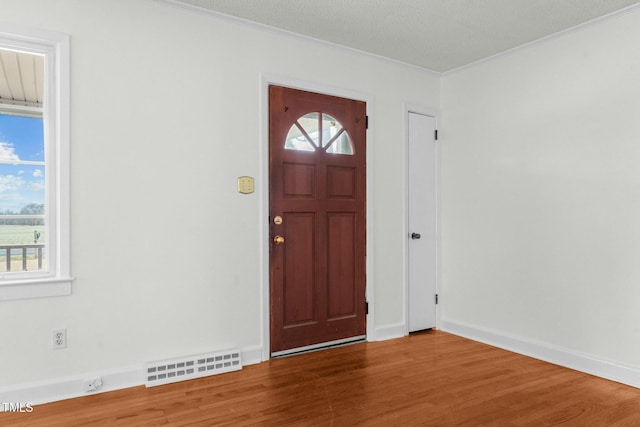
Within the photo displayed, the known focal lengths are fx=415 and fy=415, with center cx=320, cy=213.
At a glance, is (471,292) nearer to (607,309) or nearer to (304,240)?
(607,309)

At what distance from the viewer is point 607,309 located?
307 cm

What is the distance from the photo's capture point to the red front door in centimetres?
341

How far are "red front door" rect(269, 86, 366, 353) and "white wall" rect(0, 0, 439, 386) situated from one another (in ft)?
0.63

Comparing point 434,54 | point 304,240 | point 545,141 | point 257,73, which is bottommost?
point 304,240

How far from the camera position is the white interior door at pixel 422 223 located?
419 centimetres

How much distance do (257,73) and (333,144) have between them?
89 cm

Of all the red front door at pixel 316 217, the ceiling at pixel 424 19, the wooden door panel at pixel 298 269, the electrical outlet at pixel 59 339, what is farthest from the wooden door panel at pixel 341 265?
the electrical outlet at pixel 59 339

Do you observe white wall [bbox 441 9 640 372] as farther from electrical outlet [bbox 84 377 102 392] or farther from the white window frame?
the white window frame

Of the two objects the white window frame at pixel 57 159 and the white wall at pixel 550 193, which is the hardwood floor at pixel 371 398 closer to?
the white wall at pixel 550 193

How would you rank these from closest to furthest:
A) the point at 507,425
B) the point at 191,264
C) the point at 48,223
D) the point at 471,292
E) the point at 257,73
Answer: the point at 507,425 → the point at 48,223 → the point at 191,264 → the point at 257,73 → the point at 471,292

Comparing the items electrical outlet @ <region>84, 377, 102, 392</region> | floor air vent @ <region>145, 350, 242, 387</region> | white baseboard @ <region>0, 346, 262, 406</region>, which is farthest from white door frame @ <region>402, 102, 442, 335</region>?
electrical outlet @ <region>84, 377, 102, 392</region>

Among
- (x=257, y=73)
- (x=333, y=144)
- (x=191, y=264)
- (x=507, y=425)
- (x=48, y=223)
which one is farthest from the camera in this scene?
(x=333, y=144)

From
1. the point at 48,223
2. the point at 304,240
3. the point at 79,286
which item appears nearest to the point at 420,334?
the point at 304,240

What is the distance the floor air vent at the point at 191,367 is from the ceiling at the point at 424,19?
255 cm
